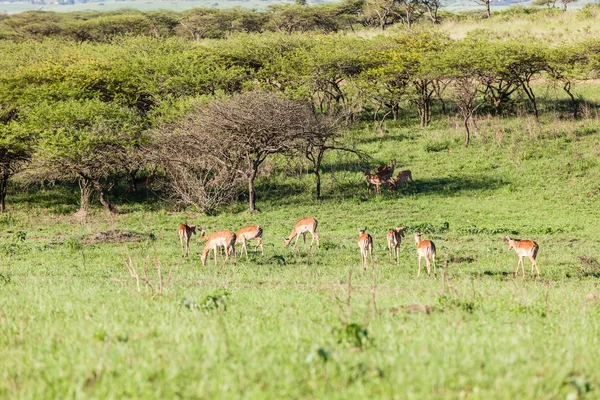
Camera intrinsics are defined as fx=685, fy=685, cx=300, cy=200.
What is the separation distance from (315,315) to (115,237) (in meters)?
13.9

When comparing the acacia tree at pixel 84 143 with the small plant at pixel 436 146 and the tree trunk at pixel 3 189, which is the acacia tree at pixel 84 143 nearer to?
the tree trunk at pixel 3 189

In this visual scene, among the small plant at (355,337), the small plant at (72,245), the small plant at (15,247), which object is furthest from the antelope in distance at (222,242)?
the small plant at (355,337)

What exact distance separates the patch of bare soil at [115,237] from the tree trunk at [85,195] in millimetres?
6612

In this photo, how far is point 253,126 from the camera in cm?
2592

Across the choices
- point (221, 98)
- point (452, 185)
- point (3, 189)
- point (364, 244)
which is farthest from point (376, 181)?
point (3, 189)

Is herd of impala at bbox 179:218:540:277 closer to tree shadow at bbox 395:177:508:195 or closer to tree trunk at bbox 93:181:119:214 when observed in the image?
tree trunk at bbox 93:181:119:214

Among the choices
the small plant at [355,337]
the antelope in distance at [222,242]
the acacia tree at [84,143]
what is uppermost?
the small plant at [355,337]

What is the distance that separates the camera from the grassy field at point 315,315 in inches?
211

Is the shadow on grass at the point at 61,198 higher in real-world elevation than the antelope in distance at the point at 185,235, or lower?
lower

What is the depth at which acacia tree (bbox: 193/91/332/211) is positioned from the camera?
25859 millimetres

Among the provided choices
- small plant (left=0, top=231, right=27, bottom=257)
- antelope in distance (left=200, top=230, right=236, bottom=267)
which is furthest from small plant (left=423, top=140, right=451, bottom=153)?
small plant (left=0, top=231, right=27, bottom=257)

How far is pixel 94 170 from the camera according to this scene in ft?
91.4

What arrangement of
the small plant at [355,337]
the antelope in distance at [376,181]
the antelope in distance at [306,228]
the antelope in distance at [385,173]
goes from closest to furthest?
Answer: the small plant at [355,337] → the antelope in distance at [306,228] → the antelope in distance at [376,181] → the antelope in distance at [385,173]

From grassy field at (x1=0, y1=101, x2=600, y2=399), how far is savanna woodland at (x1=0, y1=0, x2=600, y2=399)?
0.04m
